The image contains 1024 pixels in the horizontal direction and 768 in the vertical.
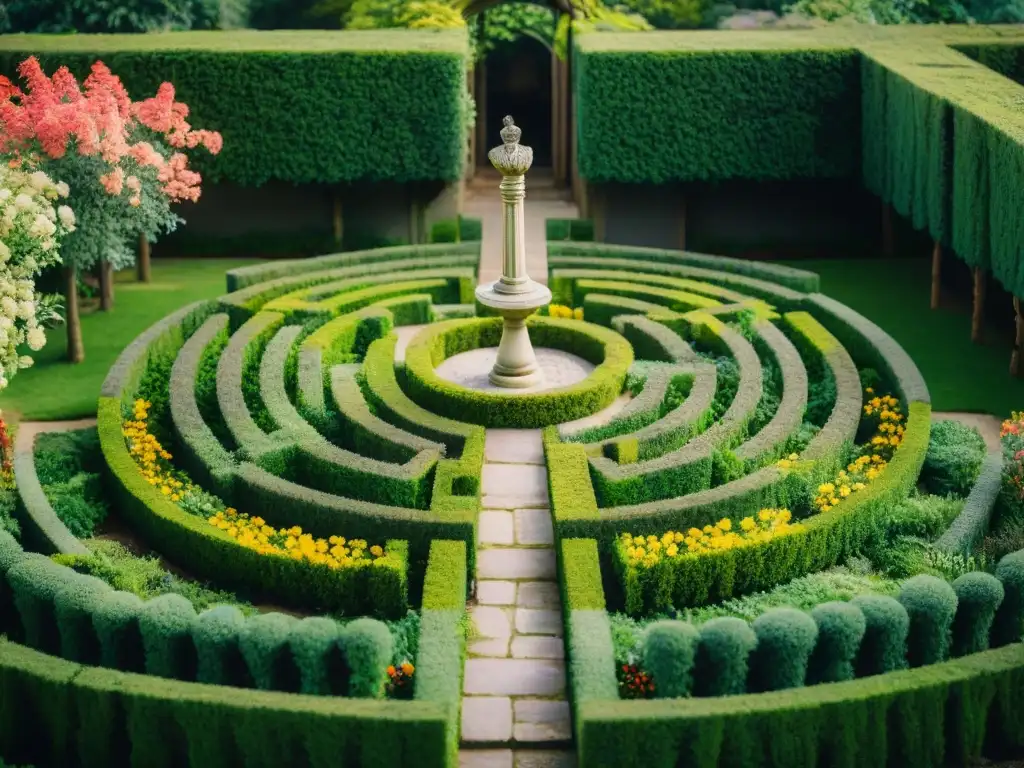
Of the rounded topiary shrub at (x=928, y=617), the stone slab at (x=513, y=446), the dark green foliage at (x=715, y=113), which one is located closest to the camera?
the rounded topiary shrub at (x=928, y=617)

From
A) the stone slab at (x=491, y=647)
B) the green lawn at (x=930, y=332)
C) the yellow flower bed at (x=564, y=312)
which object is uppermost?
the yellow flower bed at (x=564, y=312)

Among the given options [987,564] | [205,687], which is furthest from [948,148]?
[205,687]

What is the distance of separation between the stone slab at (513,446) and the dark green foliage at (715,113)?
1202cm

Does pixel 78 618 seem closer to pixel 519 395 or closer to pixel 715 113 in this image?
pixel 519 395

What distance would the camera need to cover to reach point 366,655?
15508mm

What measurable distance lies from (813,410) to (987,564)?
16.2 feet

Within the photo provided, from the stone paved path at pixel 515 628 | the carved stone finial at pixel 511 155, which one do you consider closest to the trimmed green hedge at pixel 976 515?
the stone paved path at pixel 515 628

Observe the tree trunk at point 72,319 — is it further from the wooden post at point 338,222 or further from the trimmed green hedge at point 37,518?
the wooden post at point 338,222

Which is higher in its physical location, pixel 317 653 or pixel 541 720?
pixel 317 653

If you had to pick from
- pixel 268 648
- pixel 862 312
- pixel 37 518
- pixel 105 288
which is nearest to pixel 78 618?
pixel 268 648

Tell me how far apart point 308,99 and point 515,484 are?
14660 millimetres

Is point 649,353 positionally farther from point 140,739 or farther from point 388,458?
point 140,739

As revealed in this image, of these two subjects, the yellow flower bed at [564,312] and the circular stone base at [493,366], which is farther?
the yellow flower bed at [564,312]

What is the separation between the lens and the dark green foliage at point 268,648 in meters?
15.6
